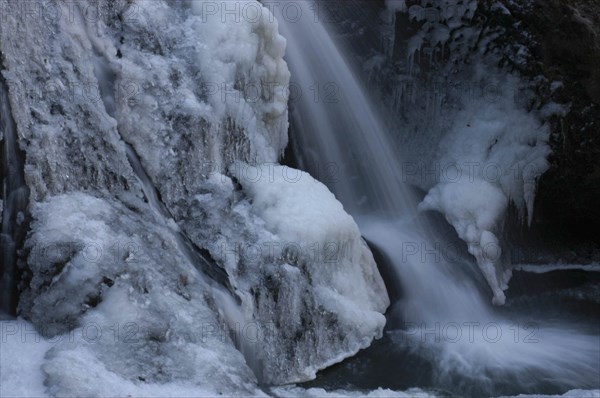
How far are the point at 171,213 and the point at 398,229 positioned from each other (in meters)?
2.84

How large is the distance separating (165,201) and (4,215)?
1064 millimetres

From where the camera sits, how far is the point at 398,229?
6.59 meters

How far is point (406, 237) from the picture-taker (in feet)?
21.2

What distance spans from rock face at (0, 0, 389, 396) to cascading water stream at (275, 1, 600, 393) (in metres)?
0.63

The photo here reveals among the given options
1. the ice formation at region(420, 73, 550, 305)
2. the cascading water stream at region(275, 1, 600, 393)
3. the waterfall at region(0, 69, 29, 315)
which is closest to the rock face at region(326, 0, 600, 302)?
the ice formation at region(420, 73, 550, 305)

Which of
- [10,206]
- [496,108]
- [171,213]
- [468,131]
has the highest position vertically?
[496,108]

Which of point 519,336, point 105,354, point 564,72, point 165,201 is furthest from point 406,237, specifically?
point 105,354

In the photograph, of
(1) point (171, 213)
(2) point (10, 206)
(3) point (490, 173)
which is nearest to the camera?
(2) point (10, 206)

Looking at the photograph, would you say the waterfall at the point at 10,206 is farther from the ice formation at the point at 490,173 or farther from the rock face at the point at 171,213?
the ice formation at the point at 490,173

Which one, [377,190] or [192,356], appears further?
[377,190]

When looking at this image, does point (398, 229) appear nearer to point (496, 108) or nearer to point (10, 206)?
point (496, 108)

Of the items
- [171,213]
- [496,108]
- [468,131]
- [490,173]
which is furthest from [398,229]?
[171,213]

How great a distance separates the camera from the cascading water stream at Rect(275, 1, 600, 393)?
16.9 feet

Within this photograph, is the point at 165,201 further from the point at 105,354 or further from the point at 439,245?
the point at 439,245
